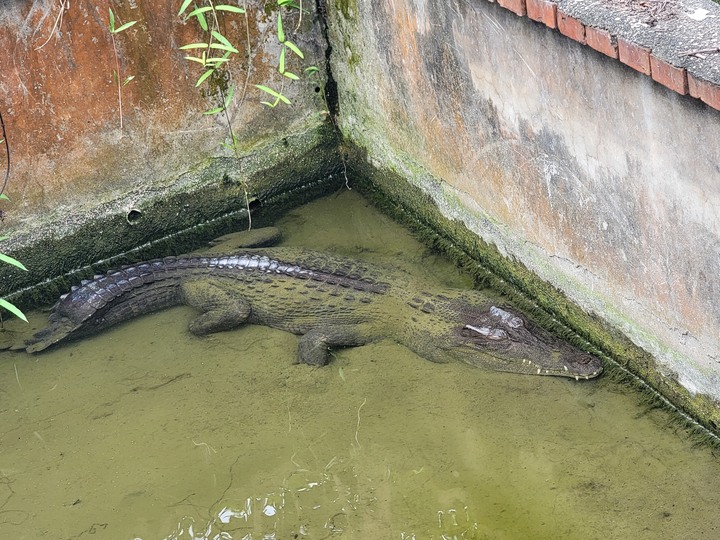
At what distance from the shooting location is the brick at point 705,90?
3.47 m

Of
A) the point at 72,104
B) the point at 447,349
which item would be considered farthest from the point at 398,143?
the point at 72,104

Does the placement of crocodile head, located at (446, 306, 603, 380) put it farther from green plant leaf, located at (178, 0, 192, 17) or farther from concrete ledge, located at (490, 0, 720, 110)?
green plant leaf, located at (178, 0, 192, 17)

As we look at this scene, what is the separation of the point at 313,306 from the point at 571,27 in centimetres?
233

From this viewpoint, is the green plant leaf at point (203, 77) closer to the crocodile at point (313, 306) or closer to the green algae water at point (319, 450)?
the crocodile at point (313, 306)

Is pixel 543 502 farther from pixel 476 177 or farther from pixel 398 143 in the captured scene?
pixel 398 143

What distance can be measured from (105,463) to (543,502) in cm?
214

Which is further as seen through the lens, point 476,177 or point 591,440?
point 476,177

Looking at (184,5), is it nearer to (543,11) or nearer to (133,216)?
(133,216)

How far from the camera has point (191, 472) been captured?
466 cm

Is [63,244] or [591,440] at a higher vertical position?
[63,244]

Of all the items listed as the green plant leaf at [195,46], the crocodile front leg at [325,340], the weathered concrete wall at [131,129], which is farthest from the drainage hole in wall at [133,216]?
the crocodile front leg at [325,340]

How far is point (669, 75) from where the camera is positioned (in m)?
3.68

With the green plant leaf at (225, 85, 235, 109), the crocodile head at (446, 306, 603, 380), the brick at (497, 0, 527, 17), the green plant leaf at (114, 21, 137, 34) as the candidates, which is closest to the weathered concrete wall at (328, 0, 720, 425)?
the brick at (497, 0, 527, 17)

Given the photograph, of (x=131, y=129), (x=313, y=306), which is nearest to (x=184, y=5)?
(x=131, y=129)
